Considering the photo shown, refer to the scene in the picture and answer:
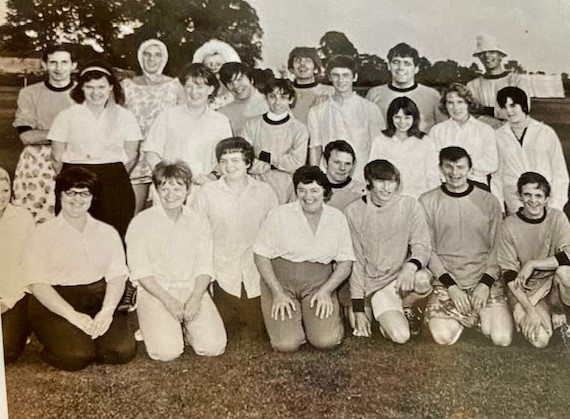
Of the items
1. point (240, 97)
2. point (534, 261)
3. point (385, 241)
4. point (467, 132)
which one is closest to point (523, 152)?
point (467, 132)

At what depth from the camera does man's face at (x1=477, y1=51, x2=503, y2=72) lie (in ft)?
4.82

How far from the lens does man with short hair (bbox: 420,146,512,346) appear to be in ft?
4.94

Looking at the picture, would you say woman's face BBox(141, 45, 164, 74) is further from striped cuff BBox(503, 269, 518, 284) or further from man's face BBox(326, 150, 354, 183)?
striped cuff BBox(503, 269, 518, 284)

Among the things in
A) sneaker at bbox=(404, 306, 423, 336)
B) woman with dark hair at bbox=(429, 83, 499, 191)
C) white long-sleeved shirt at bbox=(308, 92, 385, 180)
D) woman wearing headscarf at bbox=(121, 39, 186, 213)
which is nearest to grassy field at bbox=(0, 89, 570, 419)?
sneaker at bbox=(404, 306, 423, 336)

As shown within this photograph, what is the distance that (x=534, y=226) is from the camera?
1.51 metres

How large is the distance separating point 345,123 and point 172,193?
1.28 ft

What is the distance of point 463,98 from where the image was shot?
58.7 inches

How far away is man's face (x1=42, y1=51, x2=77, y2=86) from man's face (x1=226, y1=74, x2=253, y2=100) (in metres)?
0.32

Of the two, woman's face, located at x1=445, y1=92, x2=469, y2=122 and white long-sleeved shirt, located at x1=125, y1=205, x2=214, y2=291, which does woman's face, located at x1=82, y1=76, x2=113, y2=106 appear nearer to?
white long-sleeved shirt, located at x1=125, y1=205, x2=214, y2=291

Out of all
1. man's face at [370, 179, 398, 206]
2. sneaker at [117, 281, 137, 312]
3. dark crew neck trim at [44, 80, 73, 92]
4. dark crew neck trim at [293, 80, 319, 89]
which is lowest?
sneaker at [117, 281, 137, 312]

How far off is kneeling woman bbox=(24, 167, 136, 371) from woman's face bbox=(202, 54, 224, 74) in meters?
0.33

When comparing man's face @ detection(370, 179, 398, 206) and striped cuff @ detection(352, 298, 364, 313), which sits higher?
man's face @ detection(370, 179, 398, 206)

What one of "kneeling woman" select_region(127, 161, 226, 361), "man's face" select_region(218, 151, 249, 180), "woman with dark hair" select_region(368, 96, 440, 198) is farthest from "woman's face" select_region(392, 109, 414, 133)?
"kneeling woman" select_region(127, 161, 226, 361)

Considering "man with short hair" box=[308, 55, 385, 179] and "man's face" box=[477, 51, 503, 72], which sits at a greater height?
"man's face" box=[477, 51, 503, 72]
